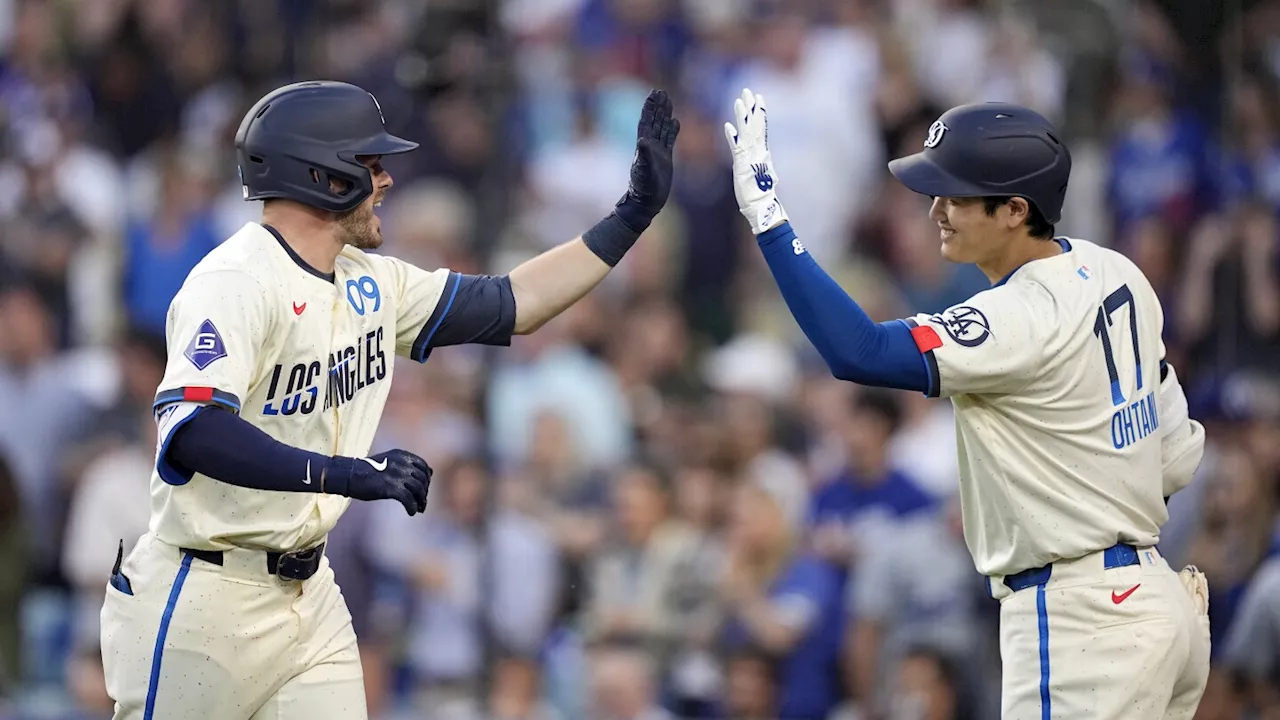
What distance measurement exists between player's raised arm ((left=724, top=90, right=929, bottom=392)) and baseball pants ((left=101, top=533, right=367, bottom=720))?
4.41ft

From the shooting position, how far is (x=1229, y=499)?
22.1 ft

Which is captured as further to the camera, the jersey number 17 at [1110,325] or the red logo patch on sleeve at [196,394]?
the jersey number 17 at [1110,325]

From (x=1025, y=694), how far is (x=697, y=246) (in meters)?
4.08

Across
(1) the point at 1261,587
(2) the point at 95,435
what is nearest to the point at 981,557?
(1) the point at 1261,587

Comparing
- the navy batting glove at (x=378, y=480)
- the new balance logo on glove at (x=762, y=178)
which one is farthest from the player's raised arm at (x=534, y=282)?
the navy batting glove at (x=378, y=480)

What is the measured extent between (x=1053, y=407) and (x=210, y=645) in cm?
199

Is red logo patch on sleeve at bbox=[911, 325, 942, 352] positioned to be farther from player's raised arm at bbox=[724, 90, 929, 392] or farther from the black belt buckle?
the black belt buckle

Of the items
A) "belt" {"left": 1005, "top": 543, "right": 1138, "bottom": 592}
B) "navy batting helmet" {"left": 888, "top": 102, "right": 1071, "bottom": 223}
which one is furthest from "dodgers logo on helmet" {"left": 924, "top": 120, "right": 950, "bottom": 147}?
"belt" {"left": 1005, "top": 543, "right": 1138, "bottom": 592}

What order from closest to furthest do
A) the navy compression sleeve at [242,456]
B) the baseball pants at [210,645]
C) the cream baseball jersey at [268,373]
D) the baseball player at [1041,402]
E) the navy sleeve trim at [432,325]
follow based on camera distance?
the navy compression sleeve at [242,456], the cream baseball jersey at [268,373], the baseball pants at [210,645], the baseball player at [1041,402], the navy sleeve trim at [432,325]

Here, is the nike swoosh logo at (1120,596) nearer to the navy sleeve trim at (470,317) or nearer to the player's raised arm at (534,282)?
the player's raised arm at (534,282)

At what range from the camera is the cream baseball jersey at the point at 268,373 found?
11.9 feet

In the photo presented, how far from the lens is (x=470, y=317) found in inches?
170

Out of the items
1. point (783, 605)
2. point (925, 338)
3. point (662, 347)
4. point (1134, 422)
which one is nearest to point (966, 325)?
point (925, 338)

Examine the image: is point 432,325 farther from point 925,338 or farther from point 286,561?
point 925,338
